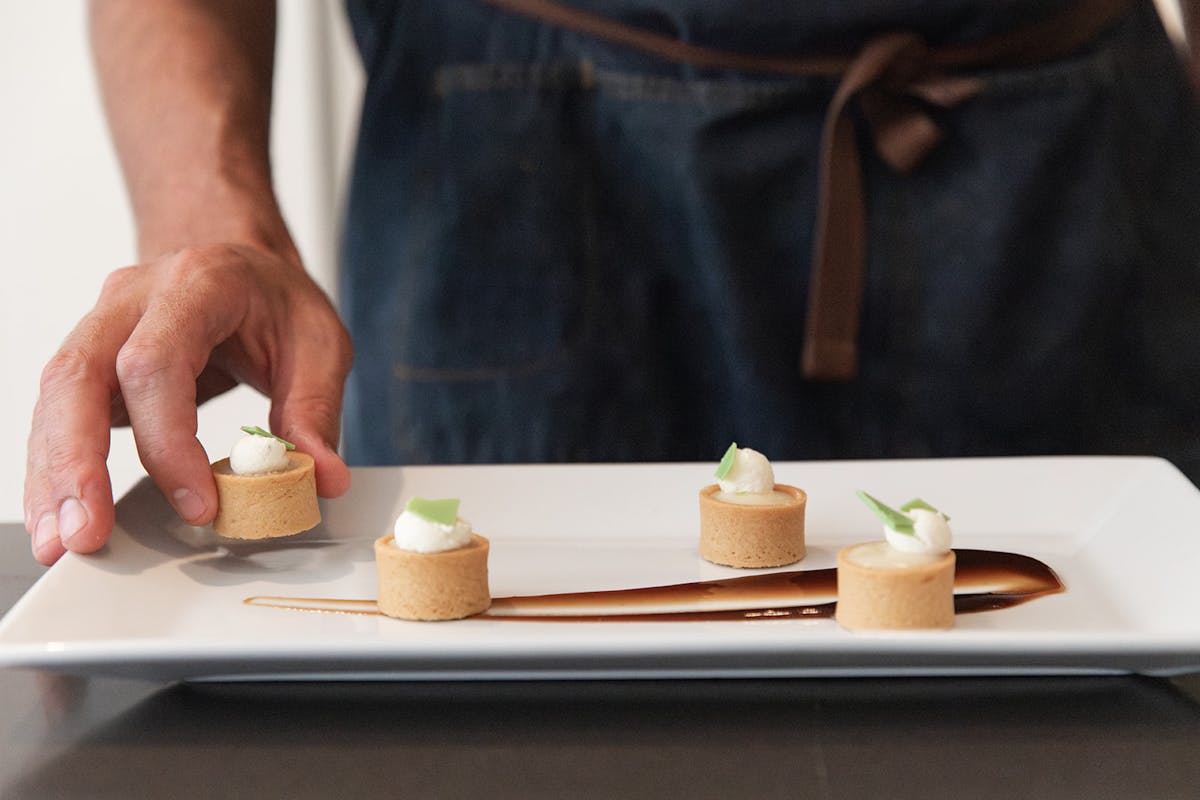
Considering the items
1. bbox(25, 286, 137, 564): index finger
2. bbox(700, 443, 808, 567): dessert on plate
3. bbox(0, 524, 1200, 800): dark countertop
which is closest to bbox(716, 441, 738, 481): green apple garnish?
bbox(700, 443, 808, 567): dessert on plate

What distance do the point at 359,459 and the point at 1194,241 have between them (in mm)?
1409

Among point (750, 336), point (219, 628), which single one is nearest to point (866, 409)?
point (750, 336)

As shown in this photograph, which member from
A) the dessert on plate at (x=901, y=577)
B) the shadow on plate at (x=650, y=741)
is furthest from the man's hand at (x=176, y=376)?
the dessert on plate at (x=901, y=577)

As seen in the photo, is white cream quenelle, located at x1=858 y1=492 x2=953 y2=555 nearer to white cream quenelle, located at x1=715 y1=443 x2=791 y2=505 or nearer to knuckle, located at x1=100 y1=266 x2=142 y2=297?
white cream quenelle, located at x1=715 y1=443 x2=791 y2=505

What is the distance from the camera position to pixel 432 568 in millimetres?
1267

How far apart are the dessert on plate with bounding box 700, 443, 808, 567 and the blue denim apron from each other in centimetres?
54

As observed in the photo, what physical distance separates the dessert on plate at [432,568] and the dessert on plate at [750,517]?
0.27m

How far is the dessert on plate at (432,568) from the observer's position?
128 cm

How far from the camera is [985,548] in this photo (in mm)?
1495

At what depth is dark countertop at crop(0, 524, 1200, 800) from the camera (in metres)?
0.96

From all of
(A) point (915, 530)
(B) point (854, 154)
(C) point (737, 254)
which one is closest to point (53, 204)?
(C) point (737, 254)

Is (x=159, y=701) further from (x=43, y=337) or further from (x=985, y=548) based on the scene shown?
(x=43, y=337)

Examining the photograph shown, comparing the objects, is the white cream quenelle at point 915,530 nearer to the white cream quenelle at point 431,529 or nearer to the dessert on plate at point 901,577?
the dessert on plate at point 901,577

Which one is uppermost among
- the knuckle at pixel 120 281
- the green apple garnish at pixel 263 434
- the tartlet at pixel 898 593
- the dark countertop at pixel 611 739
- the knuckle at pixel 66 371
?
the knuckle at pixel 120 281
